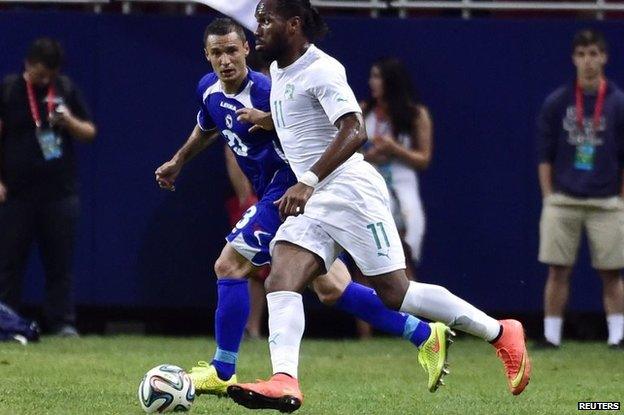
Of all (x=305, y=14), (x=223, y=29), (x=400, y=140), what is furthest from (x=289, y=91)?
(x=400, y=140)

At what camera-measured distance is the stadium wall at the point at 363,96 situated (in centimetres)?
1321

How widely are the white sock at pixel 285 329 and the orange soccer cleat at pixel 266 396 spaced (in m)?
0.18

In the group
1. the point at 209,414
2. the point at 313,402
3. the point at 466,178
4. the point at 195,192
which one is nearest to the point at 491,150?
the point at 466,178

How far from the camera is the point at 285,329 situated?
7574 mm

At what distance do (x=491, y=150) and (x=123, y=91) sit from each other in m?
3.30

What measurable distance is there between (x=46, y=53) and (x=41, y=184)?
3.91 feet

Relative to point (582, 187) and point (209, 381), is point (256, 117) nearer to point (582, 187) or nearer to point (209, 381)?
point (209, 381)

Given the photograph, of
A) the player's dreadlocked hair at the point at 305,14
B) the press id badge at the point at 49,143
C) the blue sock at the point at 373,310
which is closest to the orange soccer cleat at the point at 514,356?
the blue sock at the point at 373,310


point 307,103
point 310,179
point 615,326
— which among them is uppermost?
point 307,103

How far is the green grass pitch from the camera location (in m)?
8.19

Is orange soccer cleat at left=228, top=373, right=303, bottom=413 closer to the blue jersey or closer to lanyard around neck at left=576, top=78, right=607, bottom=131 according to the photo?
the blue jersey

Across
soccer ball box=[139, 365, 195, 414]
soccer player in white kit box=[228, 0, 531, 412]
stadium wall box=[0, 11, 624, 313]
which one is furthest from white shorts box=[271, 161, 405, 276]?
stadium wall box=[0, 11, 624, 313]

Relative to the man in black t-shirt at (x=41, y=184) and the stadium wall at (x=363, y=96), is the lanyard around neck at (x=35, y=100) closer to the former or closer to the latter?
the man in black t-shirt at (x=41, y=184)

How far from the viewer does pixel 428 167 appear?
1327 centimetres
